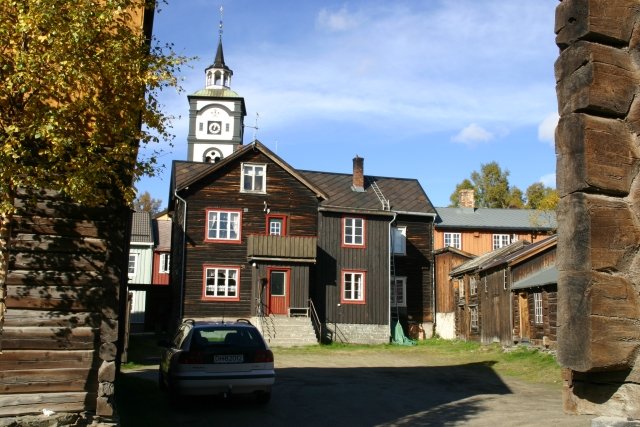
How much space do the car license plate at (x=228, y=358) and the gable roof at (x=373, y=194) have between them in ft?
74.4

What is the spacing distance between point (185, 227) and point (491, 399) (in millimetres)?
20080

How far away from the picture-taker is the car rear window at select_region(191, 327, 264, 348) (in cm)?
1198

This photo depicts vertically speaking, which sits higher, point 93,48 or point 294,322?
point 93,48

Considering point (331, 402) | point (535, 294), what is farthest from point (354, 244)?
point (331, 402)

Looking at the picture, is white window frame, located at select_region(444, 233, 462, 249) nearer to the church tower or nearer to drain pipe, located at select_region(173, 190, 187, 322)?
drain pipe, located at select_region(173, 190, 187, 322)

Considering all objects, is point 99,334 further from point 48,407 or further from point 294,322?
point 294,322

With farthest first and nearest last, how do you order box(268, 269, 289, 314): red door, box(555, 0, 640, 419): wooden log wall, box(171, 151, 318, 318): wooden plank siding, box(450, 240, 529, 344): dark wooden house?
box(268, 269, 289, 314): red door → box(171, 151, 318, 318): wooden plank siding → box(450, 240, 529, 344): dark wooden house → box(555, 0, 640, 419): wooden log wall

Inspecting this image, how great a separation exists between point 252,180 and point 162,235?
1746cm

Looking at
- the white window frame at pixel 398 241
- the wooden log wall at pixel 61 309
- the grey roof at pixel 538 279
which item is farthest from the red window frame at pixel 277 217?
the wooden log wall at pixel 61 309

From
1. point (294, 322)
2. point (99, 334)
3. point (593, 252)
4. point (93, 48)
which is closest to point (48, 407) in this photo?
point (99, 334)

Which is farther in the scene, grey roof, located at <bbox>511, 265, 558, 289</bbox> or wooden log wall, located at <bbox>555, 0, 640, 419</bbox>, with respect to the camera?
grey roof, located at <bbox>511, 265, 558, 289</bbox>

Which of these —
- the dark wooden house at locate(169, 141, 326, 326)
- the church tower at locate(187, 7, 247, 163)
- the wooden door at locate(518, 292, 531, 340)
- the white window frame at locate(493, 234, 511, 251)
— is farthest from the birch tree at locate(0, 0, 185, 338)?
the church tower at locate(187, 7, 247, 163)

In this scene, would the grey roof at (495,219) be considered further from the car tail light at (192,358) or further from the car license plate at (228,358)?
the car tail light at (192,358)

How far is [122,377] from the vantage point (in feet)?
53.7
